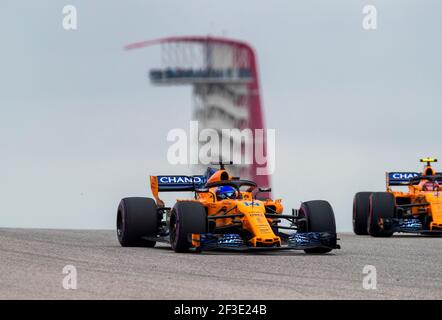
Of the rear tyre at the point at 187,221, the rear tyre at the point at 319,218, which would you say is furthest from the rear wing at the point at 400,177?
the rear tyre at the point at 187,221

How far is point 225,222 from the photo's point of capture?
24.6 metres

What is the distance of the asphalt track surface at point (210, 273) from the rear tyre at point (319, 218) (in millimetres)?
522

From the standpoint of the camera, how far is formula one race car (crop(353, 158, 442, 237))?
3148cm

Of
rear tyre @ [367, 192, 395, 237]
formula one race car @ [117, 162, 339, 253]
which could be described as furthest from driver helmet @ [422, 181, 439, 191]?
formula one race car @ [117, 162, 339, 253]

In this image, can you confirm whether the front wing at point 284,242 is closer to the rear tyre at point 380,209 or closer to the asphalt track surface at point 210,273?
the asphalt track surface at point 210,273

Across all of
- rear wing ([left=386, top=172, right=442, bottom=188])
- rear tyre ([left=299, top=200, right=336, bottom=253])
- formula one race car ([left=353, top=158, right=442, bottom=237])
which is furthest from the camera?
rear wing ([left=386, top=172, right=442, bottom=188])

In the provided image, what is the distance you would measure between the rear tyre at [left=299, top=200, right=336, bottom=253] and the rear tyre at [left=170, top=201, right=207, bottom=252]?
7.17 ft

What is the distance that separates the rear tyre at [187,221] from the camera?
76.5 ft

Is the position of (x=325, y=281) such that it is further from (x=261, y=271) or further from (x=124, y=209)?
(x=124, y=209)

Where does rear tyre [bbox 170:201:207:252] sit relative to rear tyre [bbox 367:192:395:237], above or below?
above

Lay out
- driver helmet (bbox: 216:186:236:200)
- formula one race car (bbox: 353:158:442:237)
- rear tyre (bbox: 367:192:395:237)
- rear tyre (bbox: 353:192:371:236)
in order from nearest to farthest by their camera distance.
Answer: driver helmet (bbox: 216:186:236:200)
formula one race car (bbox: 353:158:442:237)
rear tyre (bbox: 367:192:395:237)
rear tyre (bbox: 353:192:371:236)

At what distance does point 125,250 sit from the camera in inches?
986

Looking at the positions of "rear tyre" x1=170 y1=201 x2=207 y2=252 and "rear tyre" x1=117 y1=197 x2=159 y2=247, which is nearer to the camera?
"rear tyre" x1=170 y1=201 x2=207 y2=252

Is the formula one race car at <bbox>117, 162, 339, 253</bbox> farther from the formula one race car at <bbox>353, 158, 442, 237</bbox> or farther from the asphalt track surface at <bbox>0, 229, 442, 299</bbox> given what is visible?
the formula one race car at <bbox>353, 158, 442, 237</bbox>
